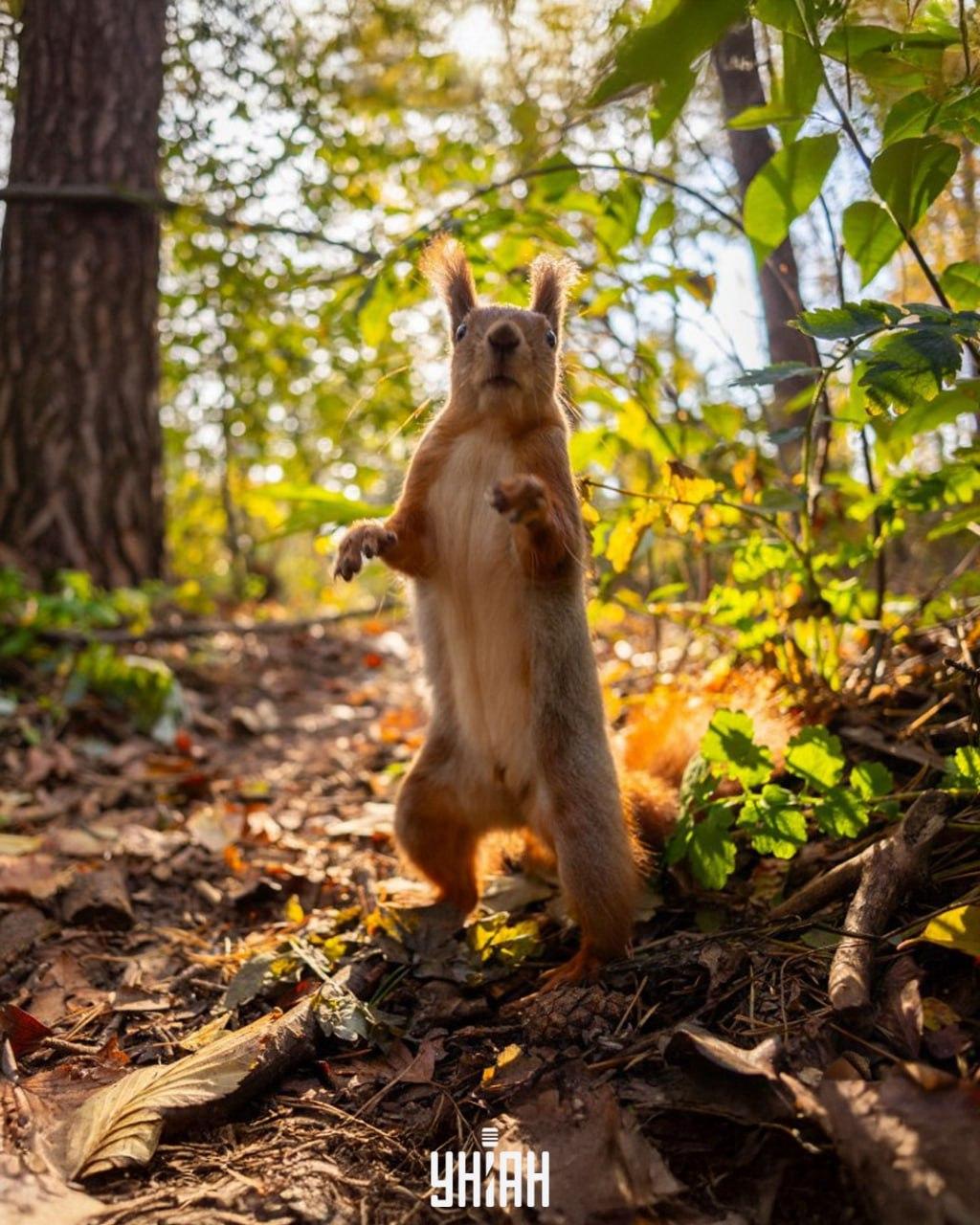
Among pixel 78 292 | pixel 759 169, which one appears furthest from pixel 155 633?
pixel 759 169

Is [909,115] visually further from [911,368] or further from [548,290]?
[548,290]

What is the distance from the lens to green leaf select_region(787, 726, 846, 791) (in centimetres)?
217

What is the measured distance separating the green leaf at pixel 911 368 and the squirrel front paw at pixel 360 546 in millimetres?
1246

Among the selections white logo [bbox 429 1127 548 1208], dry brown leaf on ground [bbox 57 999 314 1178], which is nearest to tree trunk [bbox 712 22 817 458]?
white logo [bbox 429 1127 548 1208]

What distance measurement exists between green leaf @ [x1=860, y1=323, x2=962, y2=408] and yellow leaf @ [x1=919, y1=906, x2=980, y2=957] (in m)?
1.00

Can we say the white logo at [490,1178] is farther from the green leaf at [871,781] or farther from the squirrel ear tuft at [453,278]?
the squirrel ear tuft at [453,278]

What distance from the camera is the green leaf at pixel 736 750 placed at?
2248 mm

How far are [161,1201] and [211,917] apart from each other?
55.3 inches

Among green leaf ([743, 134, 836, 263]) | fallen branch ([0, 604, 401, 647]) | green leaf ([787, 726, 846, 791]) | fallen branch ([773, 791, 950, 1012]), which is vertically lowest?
fallen branch ([773, 791, 950, 1012])

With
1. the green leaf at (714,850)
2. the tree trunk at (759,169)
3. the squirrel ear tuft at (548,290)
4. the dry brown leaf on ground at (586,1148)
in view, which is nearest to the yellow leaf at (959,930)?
the green leaf at (714,850)

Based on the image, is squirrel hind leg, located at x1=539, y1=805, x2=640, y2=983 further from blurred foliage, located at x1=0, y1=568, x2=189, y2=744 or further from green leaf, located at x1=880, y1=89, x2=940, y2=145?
blurred foliage, located at x1=0, y1=568, x2=189, y2=744

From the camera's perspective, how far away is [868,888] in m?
2.03

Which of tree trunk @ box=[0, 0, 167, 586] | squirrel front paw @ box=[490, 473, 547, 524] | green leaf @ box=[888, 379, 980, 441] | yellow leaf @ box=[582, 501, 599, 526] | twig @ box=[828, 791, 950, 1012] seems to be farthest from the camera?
tree trunk @ box=[0, 0, 167, 586]

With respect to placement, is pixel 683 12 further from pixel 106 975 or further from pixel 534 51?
pixel 106 975
